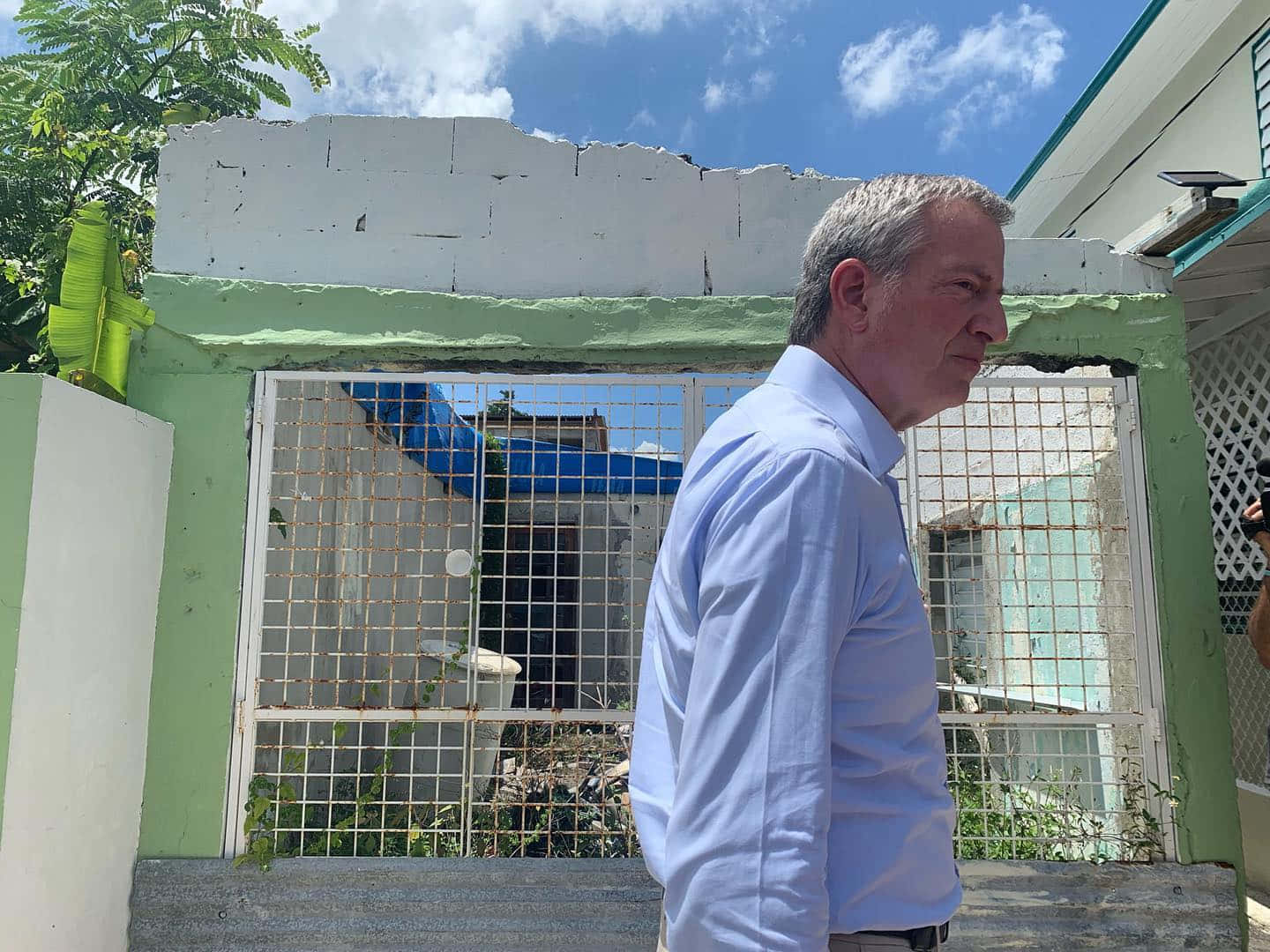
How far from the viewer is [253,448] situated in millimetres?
3271

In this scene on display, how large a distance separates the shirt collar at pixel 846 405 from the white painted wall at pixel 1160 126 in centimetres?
438

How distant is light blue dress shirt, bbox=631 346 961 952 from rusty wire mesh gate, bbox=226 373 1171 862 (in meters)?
1.63

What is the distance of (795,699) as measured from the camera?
0.85 metres

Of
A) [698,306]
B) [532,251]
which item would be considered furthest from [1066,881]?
[532,251]

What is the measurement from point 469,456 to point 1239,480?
4.81 m

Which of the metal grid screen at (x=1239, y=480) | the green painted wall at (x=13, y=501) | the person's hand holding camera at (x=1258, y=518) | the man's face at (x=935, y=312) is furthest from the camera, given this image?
the metal grid screen at (x=1239, y=480)

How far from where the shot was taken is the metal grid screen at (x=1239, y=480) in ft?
14.7

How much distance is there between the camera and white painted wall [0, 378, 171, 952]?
2508 mm

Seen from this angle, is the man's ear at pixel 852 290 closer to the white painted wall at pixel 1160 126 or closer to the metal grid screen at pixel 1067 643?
the metal grid screen at pixel 1067 643

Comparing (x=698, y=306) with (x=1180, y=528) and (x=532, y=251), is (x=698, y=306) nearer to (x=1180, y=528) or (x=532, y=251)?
(x=532, y=251)

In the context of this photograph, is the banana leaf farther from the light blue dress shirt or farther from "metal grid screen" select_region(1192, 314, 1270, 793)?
"metal grid screen" select_region(1192, 314, 1270, 793)

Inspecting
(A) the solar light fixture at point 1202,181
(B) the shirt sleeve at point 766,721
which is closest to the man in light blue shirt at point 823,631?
(B) the shirt sleeve at point 766,721

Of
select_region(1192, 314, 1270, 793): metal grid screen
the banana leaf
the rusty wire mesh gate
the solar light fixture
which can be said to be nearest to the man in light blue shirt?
the rusty wire mesh gate

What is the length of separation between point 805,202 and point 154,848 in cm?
340
